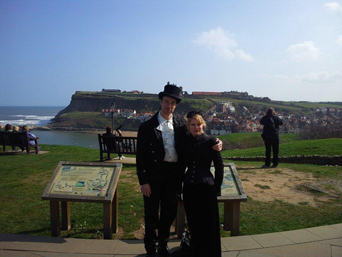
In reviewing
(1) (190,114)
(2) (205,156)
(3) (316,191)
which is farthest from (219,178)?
(3) (316,191)

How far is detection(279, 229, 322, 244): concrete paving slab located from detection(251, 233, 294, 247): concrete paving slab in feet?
0.29

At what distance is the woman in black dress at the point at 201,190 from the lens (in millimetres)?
2992

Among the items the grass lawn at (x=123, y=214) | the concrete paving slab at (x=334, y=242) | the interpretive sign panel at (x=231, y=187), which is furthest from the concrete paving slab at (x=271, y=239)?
the interpretive sign panel at (x=231, y=187)

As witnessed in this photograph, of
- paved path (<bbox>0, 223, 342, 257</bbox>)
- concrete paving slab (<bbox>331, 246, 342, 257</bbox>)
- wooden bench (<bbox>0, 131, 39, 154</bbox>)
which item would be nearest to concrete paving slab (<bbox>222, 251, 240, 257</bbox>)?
paved path (<bbox>0, 223, 342, 257</bbox>)

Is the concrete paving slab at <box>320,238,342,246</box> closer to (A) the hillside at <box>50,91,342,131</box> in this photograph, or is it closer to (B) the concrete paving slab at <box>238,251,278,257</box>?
(B) the concrete paving slab at <box>238,251,278,257</box>

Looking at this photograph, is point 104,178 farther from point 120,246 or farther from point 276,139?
point 276,139

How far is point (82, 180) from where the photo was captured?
156 inches

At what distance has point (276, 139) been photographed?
872 centimetres

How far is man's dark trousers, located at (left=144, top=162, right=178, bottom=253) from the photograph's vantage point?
3232 mm

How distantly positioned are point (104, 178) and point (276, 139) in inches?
252

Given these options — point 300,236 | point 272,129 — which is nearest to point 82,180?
point 300,236

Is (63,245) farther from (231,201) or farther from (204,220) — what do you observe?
(231,201)

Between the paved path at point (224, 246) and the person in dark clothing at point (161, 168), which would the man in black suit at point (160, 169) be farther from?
the paved path at point (224, 246)

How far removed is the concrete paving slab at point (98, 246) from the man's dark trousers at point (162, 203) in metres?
0.54
